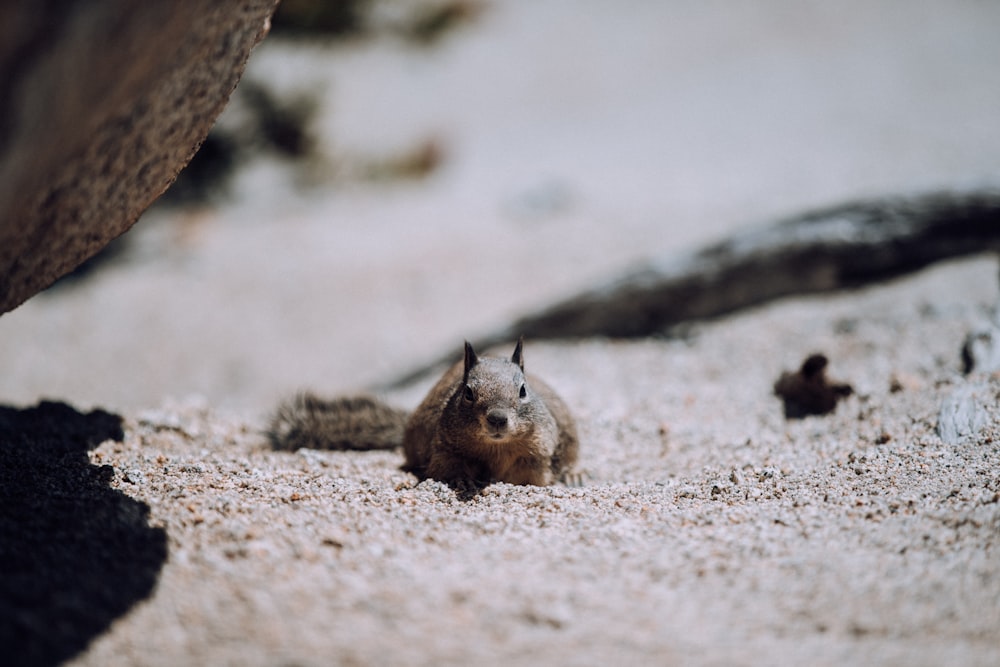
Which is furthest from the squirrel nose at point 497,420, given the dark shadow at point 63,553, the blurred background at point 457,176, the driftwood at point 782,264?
the driftwood at point 782,264

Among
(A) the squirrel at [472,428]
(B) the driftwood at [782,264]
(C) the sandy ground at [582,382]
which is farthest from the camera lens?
(B) the driftwood at [782,264]

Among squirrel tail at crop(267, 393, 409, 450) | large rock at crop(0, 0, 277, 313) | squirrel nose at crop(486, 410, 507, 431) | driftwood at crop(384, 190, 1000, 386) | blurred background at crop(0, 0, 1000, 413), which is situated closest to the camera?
large rock at crop(0, 0, 277, 313)

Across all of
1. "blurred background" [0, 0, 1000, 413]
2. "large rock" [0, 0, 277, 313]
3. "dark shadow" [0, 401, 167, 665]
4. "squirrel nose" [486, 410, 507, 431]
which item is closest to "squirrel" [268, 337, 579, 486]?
"squirrel nose" [486, 410, 507, 431]

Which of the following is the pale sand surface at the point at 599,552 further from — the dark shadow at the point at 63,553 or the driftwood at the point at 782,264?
the driftwood at the point at 782,264

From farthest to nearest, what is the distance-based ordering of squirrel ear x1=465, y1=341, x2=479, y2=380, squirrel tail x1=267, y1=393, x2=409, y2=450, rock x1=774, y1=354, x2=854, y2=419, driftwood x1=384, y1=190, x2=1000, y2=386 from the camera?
driftwood x1=384, y1=190, x2=1000, y2=386 → rock x1=774, y1=354, x2=854, y2=419 → squirrel tail x1=267, y1=393, x2=409, y2=450 → squirrel ear x1=465, y1=341, x2=479, y2=380

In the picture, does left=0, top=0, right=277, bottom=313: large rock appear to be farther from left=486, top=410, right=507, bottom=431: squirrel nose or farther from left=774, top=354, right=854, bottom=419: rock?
left=774, top=354, right=854, bottom=419: rock

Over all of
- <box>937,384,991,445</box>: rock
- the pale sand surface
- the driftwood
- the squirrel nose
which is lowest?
the pale sand surface

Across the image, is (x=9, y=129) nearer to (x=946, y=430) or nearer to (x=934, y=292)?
(x=946, y=430)

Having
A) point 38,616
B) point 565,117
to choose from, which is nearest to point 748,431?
point 38,616
